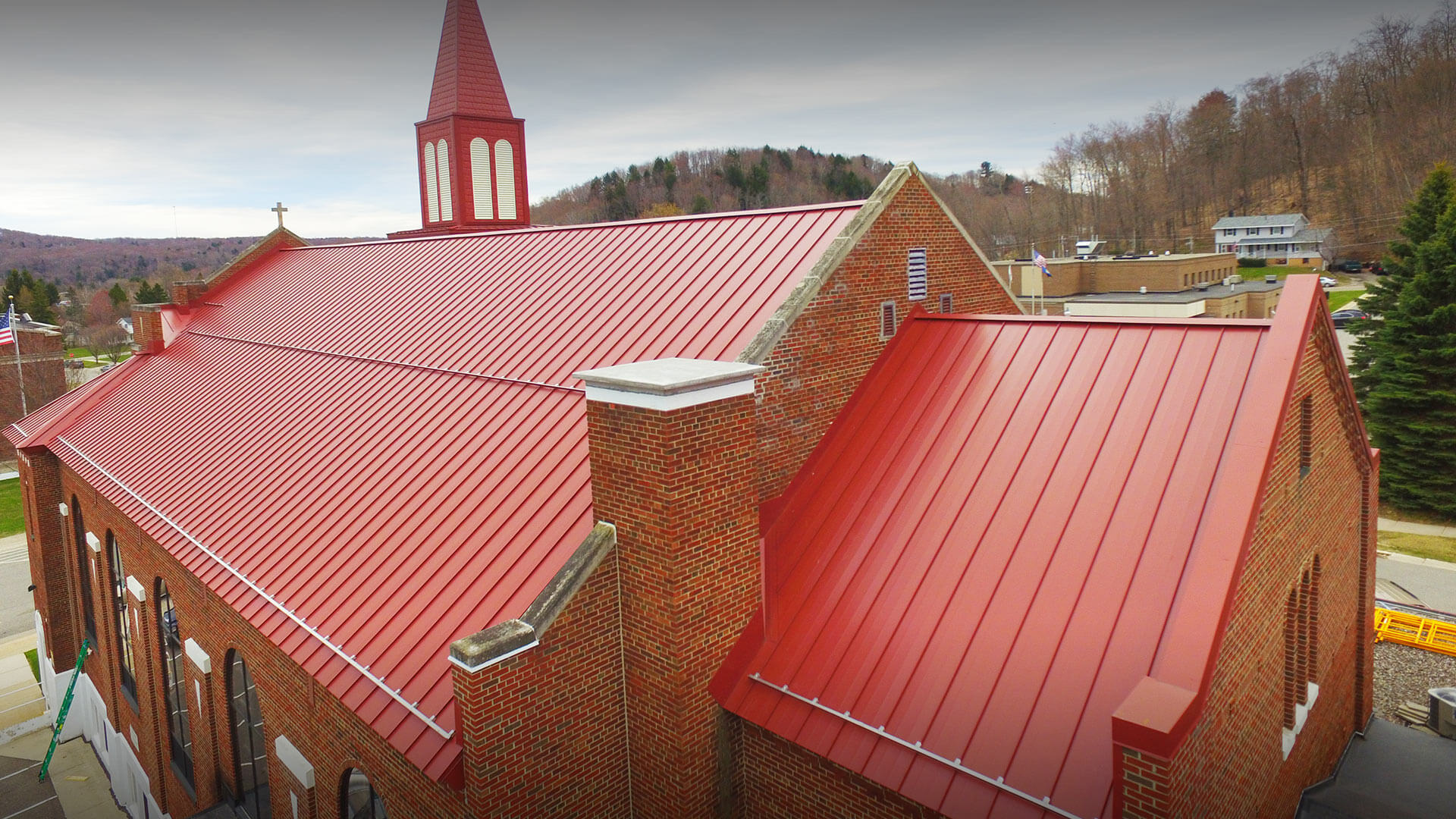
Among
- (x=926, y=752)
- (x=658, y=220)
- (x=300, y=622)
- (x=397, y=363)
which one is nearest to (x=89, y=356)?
(x=397, y=363)

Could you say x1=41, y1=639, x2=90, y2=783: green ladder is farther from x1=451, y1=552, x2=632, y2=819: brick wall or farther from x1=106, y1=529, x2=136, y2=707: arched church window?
x1=451, y1=552, x2=632, y2=819: brick wall

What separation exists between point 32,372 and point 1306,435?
6282 cm

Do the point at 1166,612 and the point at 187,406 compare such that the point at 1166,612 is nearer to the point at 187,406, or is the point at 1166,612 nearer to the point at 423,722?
the point at 423,722

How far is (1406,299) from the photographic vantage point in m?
31.8

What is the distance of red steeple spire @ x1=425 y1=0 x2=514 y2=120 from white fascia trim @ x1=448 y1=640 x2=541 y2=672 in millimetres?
20677

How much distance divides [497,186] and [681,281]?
15.4 meters

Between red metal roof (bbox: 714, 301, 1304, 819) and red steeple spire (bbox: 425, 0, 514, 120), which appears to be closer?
red metal roof (bbox: 714, 301, 1304, 819)

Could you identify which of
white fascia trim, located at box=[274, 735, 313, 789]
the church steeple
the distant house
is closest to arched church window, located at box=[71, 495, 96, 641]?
the church steeple

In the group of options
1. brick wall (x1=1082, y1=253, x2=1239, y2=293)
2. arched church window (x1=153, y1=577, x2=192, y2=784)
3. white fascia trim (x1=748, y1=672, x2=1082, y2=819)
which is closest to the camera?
white fascia trim (x1=748, y1=672, x2=1082, y2=819)

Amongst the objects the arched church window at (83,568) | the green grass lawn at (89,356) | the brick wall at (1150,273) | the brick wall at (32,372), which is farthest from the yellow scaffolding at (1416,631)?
the green grass lawn at (89,356)

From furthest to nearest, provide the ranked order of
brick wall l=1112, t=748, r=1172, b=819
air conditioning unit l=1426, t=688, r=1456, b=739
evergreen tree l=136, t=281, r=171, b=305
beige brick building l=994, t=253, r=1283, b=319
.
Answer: evergreen tree l=136, t=281, r=171, b=305 → beige brick building l=994, t=253, r=1283, b=319 → air conditioning unit l=1426, t=688, r=1456, b=739 → brick wall l=1112, t=748, r=1172, b=819

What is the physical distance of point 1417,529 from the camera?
30688 millimetres

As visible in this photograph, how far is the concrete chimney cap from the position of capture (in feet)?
28.3

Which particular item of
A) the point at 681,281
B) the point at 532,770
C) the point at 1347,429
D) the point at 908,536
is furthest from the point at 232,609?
the point at 1347,429
